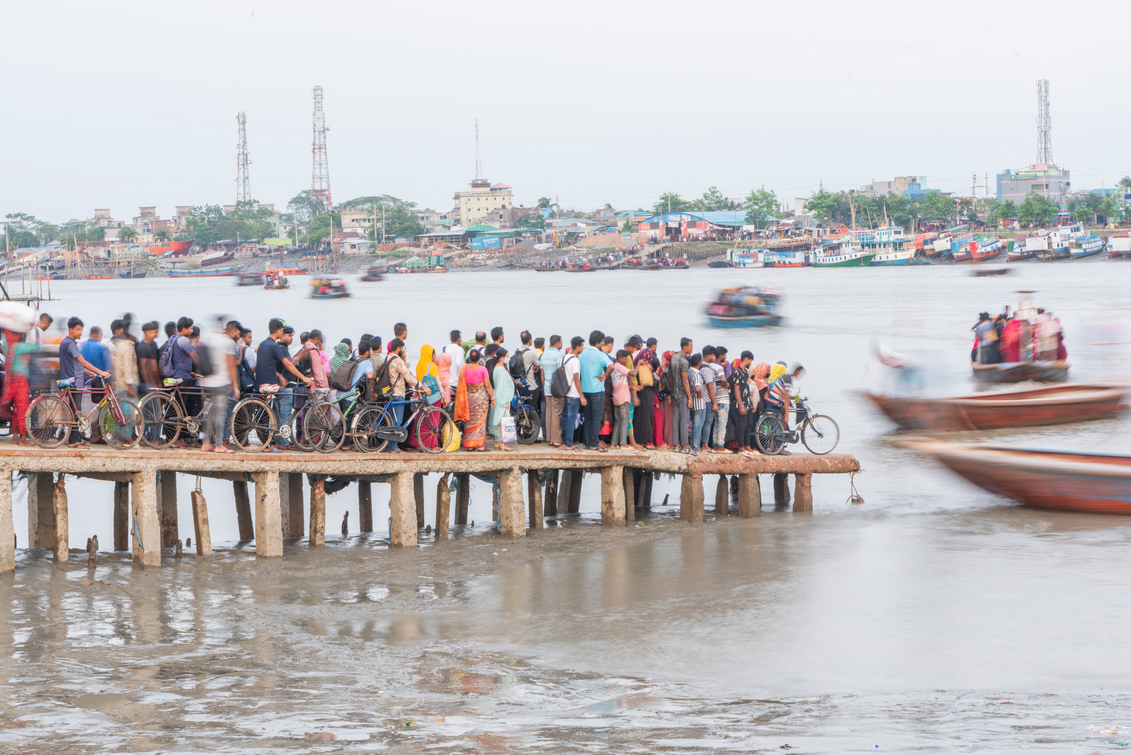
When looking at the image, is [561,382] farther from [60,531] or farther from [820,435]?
[60,531]

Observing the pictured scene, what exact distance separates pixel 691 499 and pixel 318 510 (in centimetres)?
544

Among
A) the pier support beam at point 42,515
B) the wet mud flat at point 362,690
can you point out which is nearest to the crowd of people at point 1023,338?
the wet mud flat at point 362,690

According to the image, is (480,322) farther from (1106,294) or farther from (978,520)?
(978,520)

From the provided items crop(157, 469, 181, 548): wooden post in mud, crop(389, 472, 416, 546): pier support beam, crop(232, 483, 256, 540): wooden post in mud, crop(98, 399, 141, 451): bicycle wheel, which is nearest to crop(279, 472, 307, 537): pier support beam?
crop(232, 483, 256, 540): wooden post in mud

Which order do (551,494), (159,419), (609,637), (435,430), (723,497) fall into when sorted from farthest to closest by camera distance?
(551,494)
(723,497)
(435,430)
(159,419)
(609,637)

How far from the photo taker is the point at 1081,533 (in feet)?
50.8

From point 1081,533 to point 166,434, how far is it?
1259 centimetres

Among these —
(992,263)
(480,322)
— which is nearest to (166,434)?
(480,322)

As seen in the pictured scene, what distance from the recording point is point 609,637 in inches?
432

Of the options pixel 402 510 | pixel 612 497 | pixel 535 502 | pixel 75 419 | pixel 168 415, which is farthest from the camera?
pixel 535 502

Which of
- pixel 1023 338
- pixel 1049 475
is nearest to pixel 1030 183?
pixel 1023 338

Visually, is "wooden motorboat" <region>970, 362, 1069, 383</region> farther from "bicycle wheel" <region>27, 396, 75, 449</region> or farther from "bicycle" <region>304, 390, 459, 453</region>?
"bicycle wheel" <region>27, 396, 75, 449</region>

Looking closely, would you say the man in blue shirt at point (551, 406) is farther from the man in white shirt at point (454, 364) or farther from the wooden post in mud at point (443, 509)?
the wooden post in mud at point (443, 509)

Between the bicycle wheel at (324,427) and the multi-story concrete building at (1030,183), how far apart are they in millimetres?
180869
